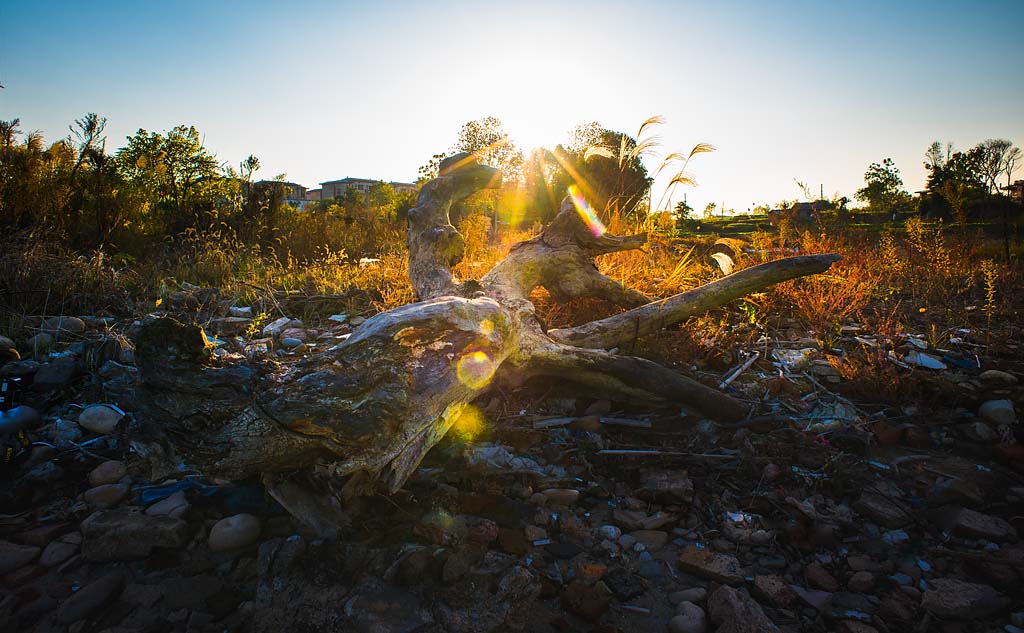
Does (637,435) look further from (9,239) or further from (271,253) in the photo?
(271,253)

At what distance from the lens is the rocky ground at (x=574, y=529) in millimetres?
1534

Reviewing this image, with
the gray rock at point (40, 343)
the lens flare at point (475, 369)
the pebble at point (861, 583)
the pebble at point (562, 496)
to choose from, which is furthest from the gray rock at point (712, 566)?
the gray rock at point (40, 343)

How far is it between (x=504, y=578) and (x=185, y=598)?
1.01m

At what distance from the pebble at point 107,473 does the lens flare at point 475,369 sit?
5.14 ft

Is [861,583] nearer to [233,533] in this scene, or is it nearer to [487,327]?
[487,327]

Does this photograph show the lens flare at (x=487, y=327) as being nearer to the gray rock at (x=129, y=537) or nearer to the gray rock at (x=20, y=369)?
the gray rock at (x=129, y=537)

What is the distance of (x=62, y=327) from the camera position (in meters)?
3.69

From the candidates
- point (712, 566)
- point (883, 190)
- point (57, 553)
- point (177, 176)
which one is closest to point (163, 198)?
point (177, 176)

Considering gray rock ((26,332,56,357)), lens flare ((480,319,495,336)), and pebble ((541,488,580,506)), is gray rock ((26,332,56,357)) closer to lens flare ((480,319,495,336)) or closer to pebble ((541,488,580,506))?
lens flare ((480,319,495,336))

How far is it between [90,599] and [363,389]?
→ 39.9 inches

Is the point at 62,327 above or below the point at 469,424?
above

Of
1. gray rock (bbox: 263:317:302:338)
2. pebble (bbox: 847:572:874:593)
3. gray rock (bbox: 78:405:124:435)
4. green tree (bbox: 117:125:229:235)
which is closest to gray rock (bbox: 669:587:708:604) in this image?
pebble (bbox: 847:572:874:593)

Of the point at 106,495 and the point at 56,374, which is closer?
the point at 106,495

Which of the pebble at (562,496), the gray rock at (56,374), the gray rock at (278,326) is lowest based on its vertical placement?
the pebble at (562,496)
